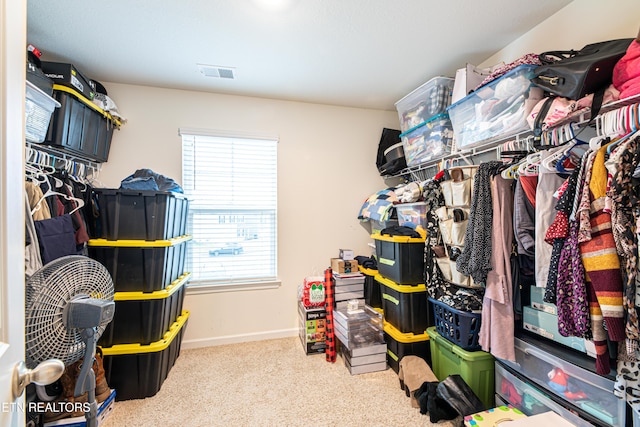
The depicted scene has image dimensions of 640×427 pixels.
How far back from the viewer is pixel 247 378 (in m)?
2.12

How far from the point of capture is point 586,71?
1.19 metres

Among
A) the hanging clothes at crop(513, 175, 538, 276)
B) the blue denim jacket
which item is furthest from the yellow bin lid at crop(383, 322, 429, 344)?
the blue denim jacket

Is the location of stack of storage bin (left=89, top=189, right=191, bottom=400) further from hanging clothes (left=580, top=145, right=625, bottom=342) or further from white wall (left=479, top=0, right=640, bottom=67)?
white wall (left=479, top=0, right=640, bottom=67)

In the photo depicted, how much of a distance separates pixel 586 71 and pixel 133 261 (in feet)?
8.77

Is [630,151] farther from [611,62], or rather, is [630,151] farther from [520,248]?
[520,248]

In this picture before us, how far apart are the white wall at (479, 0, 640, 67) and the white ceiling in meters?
0.07

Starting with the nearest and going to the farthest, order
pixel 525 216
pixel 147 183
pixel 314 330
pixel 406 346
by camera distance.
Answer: pixel 525 216
pixel 147 183
pixel 406 346
pixel 314 330

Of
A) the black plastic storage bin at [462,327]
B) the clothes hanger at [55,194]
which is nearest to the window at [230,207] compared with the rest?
the clothes hanger at [55,194]

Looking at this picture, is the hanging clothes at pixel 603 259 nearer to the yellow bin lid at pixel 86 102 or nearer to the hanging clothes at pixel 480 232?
the hanging clothes at pixel 480 232

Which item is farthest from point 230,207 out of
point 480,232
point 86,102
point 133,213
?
point 480,232

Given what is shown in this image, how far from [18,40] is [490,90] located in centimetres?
207

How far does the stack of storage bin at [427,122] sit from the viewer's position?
215 centimetres

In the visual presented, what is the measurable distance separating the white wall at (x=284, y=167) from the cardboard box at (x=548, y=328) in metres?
1.72

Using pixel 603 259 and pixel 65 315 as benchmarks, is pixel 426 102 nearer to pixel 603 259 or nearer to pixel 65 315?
pixel 603 259
